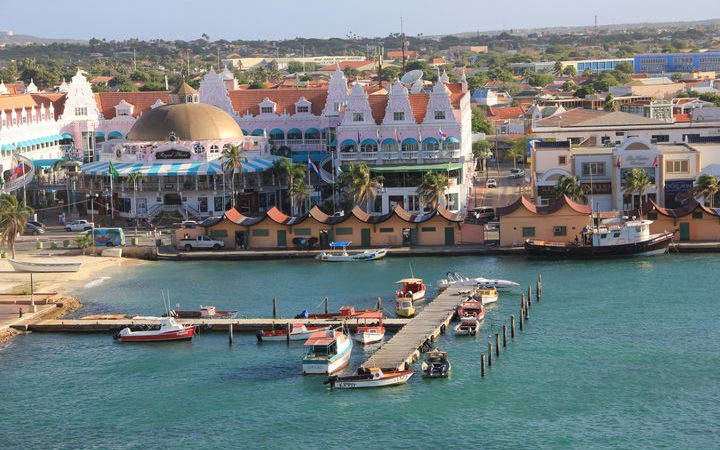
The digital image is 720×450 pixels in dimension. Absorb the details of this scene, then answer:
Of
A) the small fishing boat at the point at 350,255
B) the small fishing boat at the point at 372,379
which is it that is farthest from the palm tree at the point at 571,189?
the small fishing boat at the point at 372,379

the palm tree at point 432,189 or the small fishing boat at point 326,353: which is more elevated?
the palm tree at point 432,189

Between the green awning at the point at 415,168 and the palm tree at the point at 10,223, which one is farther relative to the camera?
the green awning at the point at 415,168

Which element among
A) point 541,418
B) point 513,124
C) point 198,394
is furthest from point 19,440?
point 513,124

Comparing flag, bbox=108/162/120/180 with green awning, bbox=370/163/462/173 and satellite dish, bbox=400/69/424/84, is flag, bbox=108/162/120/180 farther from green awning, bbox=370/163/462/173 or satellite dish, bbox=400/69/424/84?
satellite dish, bbox=400/69/424/84

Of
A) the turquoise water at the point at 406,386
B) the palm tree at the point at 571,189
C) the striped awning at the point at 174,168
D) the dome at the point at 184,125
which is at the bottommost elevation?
the turquoise water at the point at 406,386

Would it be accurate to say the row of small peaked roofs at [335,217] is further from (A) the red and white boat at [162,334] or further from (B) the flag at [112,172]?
(A) the red and white boat at [162,334]

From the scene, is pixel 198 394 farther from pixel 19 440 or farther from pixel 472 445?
pixel 472 445

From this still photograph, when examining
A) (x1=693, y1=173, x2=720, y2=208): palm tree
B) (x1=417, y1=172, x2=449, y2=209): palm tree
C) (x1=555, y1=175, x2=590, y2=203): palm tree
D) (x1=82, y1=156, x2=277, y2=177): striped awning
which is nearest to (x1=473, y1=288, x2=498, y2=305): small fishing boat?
(x1=555, y1=175, x2=590, y2=203): palm tree

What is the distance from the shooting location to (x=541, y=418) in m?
55.8

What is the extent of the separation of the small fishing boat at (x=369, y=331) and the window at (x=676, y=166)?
118 feet

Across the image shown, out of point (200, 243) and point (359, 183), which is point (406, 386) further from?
point (359, 183)

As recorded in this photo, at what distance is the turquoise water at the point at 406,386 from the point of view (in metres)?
54.7

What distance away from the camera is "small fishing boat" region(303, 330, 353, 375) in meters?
62.9

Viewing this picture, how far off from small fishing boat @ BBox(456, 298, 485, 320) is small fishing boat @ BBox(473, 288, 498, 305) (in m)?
1.96
